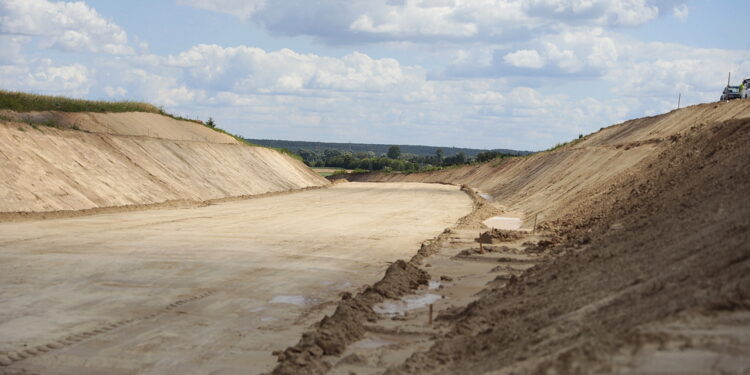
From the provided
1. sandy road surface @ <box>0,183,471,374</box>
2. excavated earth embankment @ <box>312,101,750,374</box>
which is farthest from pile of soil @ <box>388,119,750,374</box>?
sandy road surface @ <box>0,183,471,374</box>

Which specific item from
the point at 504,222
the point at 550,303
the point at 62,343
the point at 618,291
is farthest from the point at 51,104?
the point at 618,291

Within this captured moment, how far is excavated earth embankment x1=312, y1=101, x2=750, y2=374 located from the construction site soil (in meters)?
0.03

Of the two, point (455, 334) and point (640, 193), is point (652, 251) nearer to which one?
point (455, 334)

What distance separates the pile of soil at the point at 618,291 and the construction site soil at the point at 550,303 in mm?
30

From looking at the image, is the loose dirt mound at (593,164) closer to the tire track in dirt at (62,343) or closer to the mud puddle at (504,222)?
the mud puddle at (504,222)

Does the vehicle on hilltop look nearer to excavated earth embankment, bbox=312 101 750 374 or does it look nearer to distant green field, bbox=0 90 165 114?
excavated earth embankment, bbox=312 101 750 374

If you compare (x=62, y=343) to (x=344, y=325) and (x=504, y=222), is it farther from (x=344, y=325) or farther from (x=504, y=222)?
(x=504, y=222)

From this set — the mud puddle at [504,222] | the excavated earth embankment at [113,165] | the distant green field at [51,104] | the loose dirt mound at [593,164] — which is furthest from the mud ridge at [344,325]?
the distant green field at [51,104]

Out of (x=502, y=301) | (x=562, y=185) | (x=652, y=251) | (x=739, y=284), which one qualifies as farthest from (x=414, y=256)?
(x=562, y=185)

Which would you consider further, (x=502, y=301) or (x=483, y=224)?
(x=483, y=224)

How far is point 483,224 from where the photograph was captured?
94.5ft

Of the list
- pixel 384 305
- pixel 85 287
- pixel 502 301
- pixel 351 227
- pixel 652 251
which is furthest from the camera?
pixel 351 227

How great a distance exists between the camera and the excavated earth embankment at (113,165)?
30.3 m

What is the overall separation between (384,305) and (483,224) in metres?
16.2
